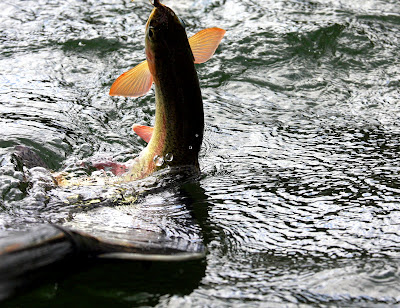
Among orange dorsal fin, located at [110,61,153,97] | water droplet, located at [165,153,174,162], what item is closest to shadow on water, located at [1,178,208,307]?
water droplet, located at [165,153,174,162]

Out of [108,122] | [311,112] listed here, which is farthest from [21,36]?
[311,112]

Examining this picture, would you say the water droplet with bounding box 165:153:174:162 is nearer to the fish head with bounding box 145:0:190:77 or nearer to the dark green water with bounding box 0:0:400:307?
the dark green water with bounding box 0:0:400:307

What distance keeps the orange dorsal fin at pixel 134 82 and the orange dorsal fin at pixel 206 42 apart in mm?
307

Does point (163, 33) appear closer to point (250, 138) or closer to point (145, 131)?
point (145, 131)

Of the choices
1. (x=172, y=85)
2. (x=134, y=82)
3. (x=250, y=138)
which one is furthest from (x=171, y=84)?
(x=250, y=138)

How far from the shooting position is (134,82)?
350 cm

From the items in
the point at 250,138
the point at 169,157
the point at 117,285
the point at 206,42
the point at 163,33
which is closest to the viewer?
the point at 117,285

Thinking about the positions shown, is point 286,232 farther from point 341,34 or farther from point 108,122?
point 341,34

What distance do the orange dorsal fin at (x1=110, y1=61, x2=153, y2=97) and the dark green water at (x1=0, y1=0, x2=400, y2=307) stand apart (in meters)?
0.67

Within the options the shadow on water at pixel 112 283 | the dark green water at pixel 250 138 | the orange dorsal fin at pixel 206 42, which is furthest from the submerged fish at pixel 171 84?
the shadow on water at pixel 112 283

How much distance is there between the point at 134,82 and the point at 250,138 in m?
1.64

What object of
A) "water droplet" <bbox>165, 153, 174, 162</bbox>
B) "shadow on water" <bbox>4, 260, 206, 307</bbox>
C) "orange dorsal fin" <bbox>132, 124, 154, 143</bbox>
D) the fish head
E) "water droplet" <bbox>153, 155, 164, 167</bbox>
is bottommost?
"shadow on water" <bbox>4, 260, 206, 307</bbox>

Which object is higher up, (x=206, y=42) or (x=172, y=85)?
(x=206, y=42)

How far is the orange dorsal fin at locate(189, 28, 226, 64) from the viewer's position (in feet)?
11.1
